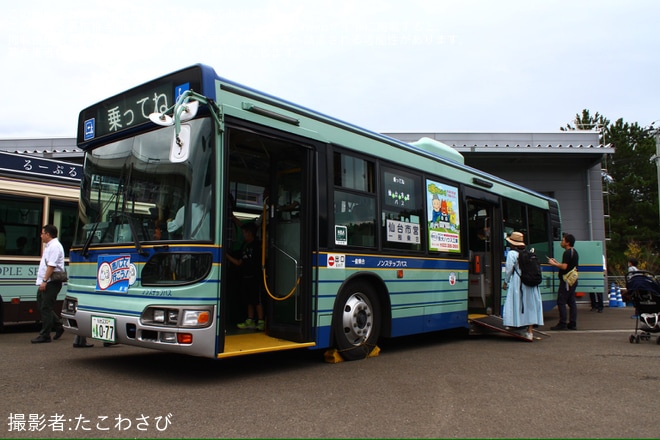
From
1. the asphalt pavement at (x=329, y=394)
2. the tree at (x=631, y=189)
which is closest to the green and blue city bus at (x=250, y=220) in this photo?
the asphalt pavement at (x=329, y=394)

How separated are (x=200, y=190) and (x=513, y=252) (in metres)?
5.94

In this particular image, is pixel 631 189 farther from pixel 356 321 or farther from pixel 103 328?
pixel 103 328

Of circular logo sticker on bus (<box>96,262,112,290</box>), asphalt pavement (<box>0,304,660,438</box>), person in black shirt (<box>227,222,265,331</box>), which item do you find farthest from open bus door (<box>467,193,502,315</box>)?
circular logo sticker on bus (<box>96,262,112,290</box>)

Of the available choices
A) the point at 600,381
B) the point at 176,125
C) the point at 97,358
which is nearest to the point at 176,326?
the point at 176,125

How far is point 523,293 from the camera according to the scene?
9102mm

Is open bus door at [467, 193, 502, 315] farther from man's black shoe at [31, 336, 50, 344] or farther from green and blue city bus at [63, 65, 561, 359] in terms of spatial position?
man's black shoe at [31, 336, 50, 344]

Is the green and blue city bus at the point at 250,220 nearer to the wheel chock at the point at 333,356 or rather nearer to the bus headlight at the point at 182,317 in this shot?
the bus headlight at the point at 182,317

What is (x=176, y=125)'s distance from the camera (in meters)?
4.98

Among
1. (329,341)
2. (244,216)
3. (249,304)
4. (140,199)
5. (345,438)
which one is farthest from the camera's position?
(244,216)

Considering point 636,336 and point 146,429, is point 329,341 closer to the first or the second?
point 146,429

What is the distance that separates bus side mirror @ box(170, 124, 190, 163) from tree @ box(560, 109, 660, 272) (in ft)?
128

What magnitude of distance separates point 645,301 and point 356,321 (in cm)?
511

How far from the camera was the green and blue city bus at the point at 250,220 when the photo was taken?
5180mm

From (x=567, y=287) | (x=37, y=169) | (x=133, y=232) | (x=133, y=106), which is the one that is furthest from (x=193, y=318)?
(x=567, y=287)
